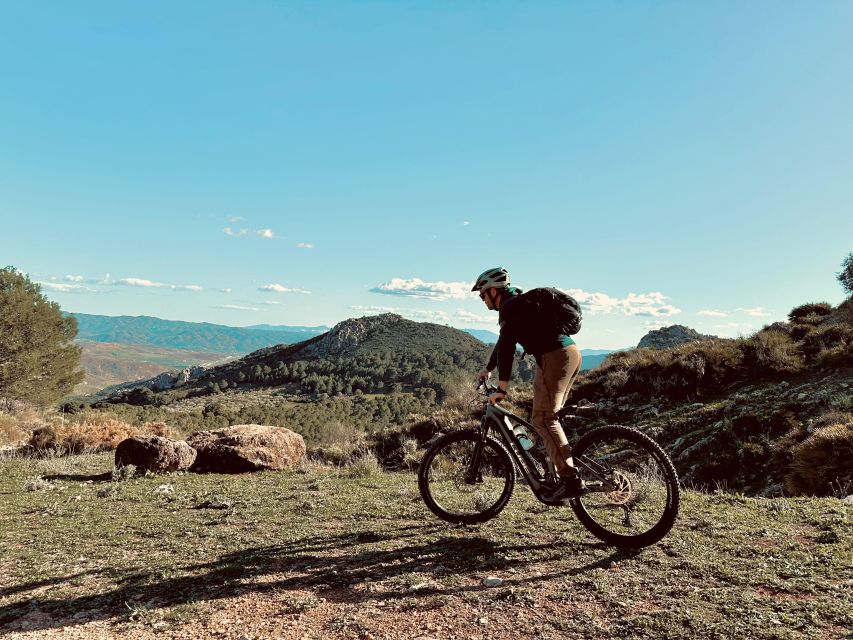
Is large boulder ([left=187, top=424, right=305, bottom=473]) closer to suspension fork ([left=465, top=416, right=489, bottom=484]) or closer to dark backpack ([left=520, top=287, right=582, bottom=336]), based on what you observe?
suspension fork ([left=465, top=416, right=489, bottom=484])

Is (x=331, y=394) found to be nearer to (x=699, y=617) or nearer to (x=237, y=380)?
(x=237, y=380)

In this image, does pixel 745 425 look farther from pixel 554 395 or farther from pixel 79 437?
pixel 79 437

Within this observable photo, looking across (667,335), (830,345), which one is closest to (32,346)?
(667,335)

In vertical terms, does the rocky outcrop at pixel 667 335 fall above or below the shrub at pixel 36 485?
above

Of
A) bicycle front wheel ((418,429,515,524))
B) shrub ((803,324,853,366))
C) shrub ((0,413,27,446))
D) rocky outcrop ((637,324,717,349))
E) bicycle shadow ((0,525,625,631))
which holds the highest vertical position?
rocky outcrop ((637,324,717,349))

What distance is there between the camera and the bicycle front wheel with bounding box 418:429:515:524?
225 inches

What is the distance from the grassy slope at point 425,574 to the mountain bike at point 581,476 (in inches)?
9.5

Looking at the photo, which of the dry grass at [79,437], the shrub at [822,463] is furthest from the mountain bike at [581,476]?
the dry grass at [79,437]

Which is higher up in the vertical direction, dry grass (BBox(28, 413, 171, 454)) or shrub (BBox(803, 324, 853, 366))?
shrub (BBox(803, 324, 853, 366))

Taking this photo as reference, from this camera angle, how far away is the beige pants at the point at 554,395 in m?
5.00

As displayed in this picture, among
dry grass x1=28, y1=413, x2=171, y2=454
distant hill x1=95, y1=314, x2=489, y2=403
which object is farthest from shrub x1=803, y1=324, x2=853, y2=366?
distant hill x1=95, y1=314, x2=489, y2=403

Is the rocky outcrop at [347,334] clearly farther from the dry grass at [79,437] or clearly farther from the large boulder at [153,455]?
the large boulder at [153,455]

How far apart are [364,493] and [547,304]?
4752 millimetres

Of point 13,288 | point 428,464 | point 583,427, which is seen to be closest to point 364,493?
point 428,464
